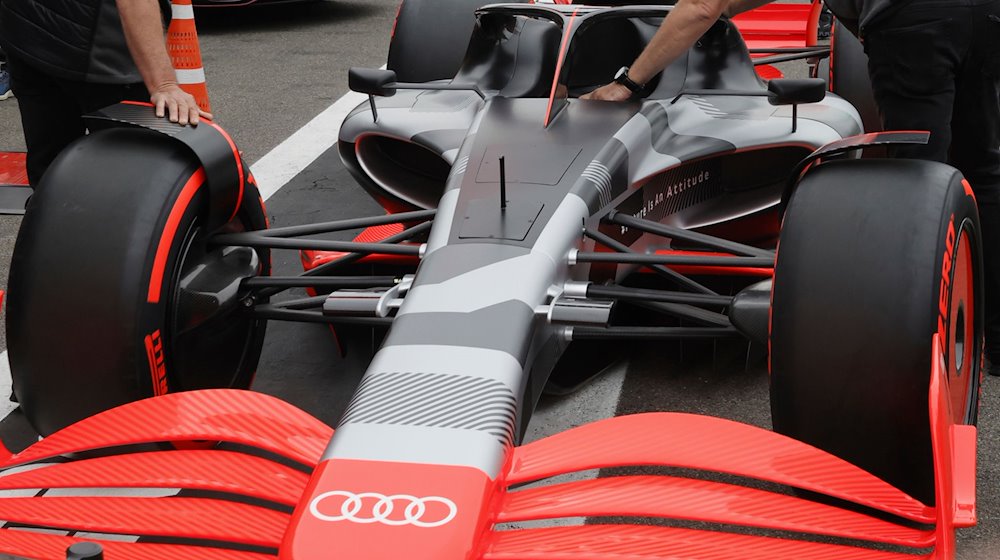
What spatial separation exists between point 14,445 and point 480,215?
147 cm

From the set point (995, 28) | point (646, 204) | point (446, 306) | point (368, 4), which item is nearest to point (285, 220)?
point (646, 204)

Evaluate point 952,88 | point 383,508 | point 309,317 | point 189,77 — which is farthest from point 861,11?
point 189,77

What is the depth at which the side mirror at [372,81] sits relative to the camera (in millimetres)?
3750

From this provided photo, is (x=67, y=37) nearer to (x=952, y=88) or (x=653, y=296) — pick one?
(x=653, y=296)

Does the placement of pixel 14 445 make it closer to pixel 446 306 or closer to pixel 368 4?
pixel 446 306

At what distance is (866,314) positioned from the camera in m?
2.39

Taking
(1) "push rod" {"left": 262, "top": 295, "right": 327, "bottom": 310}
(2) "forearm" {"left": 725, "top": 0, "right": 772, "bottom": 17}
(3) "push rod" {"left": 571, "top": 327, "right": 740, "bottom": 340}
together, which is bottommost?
(1) "push rod" {"left": 262, "top": 295, "right": 327, "bottom": 310}

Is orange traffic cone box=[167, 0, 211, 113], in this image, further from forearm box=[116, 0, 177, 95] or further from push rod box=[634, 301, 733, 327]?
push rod box=[634, 301, 733, 327]

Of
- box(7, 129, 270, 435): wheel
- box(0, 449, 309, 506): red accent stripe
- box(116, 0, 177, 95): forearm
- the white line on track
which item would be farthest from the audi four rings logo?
box(116, 0, 177, 95): forearm

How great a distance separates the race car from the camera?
1.98 m

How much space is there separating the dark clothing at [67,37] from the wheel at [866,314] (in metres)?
2.21

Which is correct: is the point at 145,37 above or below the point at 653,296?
above

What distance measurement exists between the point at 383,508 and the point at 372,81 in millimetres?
2089

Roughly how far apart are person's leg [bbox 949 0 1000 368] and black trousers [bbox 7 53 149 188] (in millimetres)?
2559
